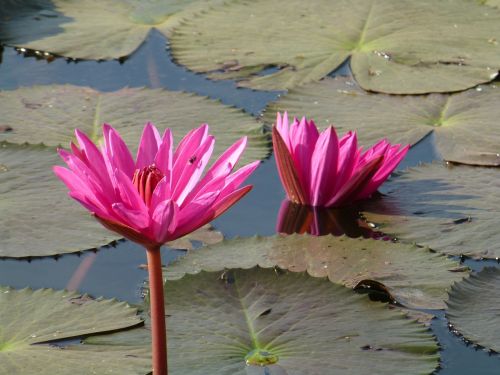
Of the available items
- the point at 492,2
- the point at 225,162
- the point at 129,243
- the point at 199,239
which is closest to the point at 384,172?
the point at 199,239

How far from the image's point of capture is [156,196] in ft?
4.76

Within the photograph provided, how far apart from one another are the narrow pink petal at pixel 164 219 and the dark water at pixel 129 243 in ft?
2.08

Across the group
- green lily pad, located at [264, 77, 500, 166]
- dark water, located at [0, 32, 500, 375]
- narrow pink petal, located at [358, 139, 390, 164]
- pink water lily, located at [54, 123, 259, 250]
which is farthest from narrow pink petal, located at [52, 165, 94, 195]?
green lily pad, located at [264, 77, 500, 166]

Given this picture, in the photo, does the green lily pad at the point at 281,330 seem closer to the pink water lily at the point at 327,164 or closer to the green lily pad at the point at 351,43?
the pink water lily at the point at 327,164

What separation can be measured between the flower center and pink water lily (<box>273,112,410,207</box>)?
87 centimetres

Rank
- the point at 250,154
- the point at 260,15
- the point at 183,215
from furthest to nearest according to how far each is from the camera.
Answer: the point at 260,15 → the point at 250,154 → the point at 183,215

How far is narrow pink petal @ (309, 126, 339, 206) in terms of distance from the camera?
2.36m

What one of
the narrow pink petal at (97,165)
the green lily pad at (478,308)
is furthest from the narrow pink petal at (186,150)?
the green lily pad at (478,308)

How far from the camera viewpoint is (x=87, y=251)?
7.37 feet

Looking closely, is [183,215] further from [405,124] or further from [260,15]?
[260,15]

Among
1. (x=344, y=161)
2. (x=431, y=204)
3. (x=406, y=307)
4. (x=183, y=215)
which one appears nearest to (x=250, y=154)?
(x=344, y=161)

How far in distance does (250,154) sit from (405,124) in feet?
1.49

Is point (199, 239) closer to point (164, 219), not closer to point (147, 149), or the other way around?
point (147, 149)

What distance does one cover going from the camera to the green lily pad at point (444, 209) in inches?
87.7
